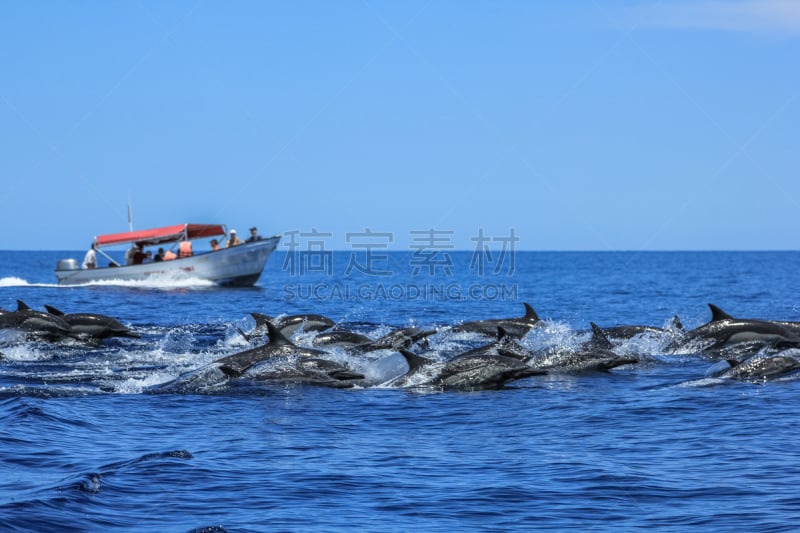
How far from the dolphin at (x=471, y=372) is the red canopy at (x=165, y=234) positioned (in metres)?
36.8

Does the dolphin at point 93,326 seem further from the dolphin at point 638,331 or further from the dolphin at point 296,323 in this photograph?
the dolphin at point 638,331

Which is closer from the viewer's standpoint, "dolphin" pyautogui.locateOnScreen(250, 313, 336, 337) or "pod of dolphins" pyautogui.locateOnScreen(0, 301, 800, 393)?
"pod of dolphins" pyautogui.locateOnScreen(0, 301, 800, 393)

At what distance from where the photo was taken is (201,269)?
5281 centimetres

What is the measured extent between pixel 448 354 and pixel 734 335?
6.37m

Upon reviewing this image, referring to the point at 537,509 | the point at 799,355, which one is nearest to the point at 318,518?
the point at 537,509

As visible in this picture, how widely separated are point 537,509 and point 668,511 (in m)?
1.30


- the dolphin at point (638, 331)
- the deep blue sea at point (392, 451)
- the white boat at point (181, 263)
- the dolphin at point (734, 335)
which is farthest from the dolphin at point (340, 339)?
the white boat at point (181, 263)

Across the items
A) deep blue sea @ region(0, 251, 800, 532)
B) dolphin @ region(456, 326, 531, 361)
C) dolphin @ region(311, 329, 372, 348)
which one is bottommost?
deep blue sea @ region(0, 251, 800, 532)

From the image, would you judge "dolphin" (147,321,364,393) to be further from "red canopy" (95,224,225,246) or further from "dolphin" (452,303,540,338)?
"red canopy" (95,224,225,246)

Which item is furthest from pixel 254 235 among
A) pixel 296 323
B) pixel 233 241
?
pixel 296 323

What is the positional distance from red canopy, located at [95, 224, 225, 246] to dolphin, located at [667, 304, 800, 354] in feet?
115

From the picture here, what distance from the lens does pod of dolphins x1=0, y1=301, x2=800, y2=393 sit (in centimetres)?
1817

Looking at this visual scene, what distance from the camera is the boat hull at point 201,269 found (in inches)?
2055

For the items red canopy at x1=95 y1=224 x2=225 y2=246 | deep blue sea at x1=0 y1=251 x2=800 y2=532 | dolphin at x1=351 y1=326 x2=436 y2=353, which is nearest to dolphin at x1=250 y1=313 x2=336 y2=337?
deep blue sea at x1=0 y1=251 x2=800 y2=532
